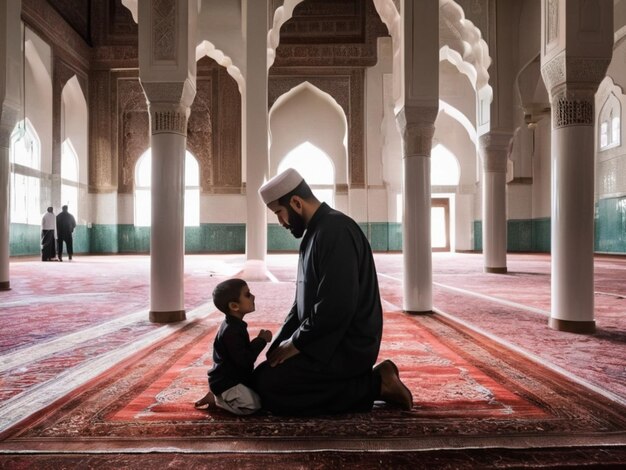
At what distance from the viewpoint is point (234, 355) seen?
1719 mm

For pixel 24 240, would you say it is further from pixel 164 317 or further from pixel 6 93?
pixel 164 317

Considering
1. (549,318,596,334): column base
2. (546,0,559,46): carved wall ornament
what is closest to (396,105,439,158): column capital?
(546,0,559,46): carved wall ornament

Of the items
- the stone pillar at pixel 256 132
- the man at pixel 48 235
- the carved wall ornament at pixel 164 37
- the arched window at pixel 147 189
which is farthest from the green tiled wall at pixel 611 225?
the man at pixel 48 235

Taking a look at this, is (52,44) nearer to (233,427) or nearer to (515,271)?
(515,271)

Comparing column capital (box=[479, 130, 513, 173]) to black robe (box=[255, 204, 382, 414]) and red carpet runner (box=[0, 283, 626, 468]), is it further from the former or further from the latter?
black robe (box=[255, 204, 382, 414])

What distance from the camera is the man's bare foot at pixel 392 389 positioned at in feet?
5.79

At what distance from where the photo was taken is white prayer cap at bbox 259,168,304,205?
5.60 feet

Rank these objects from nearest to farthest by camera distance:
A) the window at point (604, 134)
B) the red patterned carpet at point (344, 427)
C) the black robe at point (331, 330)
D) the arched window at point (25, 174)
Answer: the red patterned carpet at point (344, 427) → the black robe at point (331, 330) → the arched window at point (25, 174) → the window at point (604, 134)

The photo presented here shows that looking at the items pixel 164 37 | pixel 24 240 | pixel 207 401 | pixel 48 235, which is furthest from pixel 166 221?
pixel 24 240

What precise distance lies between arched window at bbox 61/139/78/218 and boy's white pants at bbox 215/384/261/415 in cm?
1150

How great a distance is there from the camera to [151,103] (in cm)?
Result: 366

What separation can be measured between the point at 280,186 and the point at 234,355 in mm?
561

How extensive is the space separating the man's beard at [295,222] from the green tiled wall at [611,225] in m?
10.3

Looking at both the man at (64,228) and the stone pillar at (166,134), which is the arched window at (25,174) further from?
the stone pillar at (166,134)
